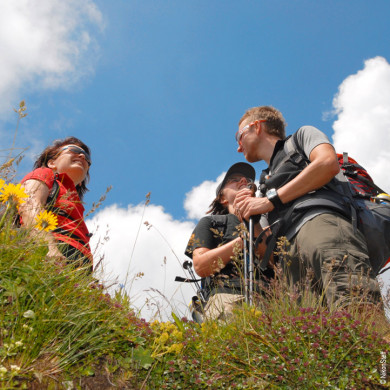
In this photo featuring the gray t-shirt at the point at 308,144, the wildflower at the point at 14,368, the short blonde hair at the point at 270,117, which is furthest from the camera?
the short blonde hair at the point at 270,117

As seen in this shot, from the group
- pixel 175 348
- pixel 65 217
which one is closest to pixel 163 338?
pixel 175 348

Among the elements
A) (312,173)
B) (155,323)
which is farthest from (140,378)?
(312,173)

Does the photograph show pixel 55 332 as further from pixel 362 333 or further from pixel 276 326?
pixel 362 333

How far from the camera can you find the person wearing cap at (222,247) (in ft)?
13.3

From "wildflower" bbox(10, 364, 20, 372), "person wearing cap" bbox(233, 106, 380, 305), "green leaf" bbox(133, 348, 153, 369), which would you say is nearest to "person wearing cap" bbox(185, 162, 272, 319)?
"person wearing cap" bbox(233, 106, 380, 305)

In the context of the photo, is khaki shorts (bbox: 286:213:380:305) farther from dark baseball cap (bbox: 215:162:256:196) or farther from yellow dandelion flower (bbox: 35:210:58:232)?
dark baseball cap (bbox: 215:162:256:196)

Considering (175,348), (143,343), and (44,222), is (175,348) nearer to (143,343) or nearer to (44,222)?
(143,343)

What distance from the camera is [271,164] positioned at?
464 centimetres

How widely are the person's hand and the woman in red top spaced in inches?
59.5

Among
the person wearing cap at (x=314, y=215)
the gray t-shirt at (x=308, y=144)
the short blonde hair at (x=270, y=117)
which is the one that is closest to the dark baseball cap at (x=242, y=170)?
the short blonde hair at (x=270, y=117)

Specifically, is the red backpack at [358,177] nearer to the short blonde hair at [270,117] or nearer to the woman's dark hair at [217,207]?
the short blonde hair at [270,117]

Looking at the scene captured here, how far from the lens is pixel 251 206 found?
4.20 meters

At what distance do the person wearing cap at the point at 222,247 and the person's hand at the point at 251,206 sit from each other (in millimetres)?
182

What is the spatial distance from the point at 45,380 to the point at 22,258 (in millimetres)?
759
